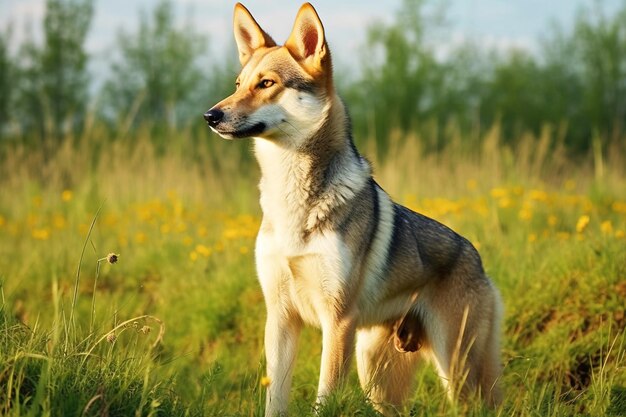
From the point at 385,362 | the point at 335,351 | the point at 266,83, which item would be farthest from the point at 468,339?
the point at 266,83

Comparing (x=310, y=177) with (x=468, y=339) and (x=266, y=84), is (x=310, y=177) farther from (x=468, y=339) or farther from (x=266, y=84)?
(x=468, y=339)

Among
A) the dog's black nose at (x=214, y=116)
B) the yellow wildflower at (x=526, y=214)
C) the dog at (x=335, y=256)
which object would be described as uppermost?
the dog's black nose at (x=214, y=116)

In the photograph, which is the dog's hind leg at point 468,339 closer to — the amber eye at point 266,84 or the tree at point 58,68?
the amber eye at point 266,84

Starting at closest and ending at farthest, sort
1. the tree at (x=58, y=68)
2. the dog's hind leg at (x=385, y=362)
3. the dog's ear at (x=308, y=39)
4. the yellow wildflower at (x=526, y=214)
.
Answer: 1. the dog's ear at (x=308, y=39)
2. the dog's hind leg at (x=385, y=362)
3. the yellow wildflower at (x=526, y=214)
4. the tree at (x=58, y=68)

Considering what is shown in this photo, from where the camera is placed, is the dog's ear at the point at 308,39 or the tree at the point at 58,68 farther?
the tree at the point at 58,68

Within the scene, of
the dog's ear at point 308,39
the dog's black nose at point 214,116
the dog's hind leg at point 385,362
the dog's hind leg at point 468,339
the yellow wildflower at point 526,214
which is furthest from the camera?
the yellow wildflower at point 526,214

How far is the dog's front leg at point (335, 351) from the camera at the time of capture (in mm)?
3408

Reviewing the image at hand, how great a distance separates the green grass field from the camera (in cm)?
311

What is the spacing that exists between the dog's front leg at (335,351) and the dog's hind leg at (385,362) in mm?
582

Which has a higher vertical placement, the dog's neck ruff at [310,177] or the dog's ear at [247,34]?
the dog's ear at [247,34]

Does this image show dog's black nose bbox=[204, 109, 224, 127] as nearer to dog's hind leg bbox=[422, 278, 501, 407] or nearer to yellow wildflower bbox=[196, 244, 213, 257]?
dog's hind leg bbox=[422, 278, 501, 407]

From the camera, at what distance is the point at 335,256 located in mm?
3467

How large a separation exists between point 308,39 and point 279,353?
1.64 m

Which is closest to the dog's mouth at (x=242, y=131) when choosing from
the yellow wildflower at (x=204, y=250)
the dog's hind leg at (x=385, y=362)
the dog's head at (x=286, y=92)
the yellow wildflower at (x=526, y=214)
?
the dog's head at (x=286, y=92)
